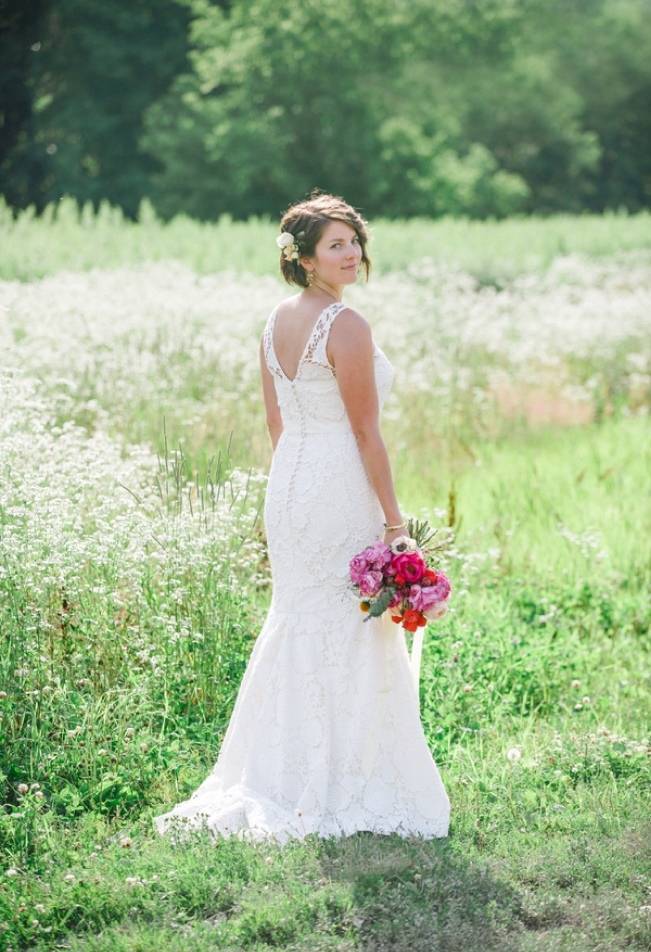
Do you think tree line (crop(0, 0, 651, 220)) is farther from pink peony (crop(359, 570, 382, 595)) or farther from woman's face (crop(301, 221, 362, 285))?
pink peony (crop(359, 570, 382, 595))

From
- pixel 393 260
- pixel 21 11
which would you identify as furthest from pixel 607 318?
pixel 21 11

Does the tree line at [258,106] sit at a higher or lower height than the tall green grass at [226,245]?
higher

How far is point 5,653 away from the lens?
16.5 feet

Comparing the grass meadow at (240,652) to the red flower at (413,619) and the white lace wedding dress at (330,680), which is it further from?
the red flower at (413,619)

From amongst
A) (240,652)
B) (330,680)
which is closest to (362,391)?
(330,680)

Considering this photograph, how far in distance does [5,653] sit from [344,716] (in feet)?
5.05

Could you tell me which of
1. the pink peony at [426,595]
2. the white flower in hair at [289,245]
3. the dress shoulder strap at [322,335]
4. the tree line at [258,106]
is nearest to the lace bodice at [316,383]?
the dress shoulder strap at [322,335]

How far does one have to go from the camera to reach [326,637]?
464 centimetres

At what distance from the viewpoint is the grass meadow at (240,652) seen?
3918 millimetres

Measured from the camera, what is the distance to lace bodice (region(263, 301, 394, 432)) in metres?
4.48

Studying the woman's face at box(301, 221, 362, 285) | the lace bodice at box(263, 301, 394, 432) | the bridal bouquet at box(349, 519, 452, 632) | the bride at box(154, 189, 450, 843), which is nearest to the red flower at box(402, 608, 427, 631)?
the bridal bouquet at box(349, 519, 452, 632)

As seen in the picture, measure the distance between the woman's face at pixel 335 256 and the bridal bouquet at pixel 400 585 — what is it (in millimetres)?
1087

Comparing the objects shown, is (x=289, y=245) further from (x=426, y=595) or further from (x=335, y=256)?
(x=426, y=595)

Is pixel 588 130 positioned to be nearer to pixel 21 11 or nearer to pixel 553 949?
pixel 21 11
